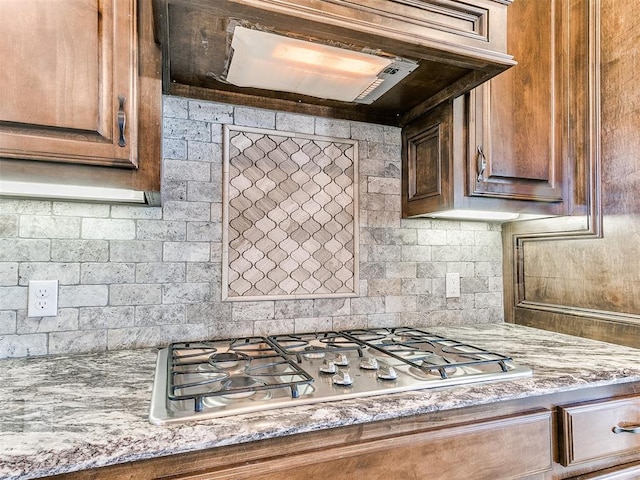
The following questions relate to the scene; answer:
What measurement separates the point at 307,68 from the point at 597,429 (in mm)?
1343

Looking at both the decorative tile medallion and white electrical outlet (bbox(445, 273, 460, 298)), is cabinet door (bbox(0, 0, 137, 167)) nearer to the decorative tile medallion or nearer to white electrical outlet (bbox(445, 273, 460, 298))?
the decorative tile medallion

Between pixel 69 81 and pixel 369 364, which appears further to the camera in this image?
pixel 369 364

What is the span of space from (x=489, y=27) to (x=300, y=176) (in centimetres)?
82

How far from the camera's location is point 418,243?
1.82 m

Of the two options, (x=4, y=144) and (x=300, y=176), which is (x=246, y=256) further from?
(x=4, y=144)

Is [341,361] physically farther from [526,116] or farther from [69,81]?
[526,116]

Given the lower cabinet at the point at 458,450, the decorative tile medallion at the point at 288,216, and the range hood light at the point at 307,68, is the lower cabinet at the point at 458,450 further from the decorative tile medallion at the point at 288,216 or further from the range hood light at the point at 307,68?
the range hood light at the point at 307,68

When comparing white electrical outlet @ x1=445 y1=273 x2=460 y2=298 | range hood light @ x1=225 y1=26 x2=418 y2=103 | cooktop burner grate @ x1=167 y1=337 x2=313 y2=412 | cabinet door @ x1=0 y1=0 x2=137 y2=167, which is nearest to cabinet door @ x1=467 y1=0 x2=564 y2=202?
range hood light @ x1=225 y1=26 x2=418 y2=103

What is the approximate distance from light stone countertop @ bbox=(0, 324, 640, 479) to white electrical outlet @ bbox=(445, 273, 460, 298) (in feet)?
1.69

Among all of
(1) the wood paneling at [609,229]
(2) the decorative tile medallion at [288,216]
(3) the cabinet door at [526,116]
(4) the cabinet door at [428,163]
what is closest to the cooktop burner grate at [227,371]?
(2) the decorative tile medallion at [288,216]

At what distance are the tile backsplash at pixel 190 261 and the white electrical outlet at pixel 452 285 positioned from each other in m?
0.03

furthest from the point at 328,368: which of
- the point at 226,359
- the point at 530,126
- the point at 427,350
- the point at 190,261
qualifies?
the point at 530,126

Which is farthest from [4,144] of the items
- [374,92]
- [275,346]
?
[374,92]

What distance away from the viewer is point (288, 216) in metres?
1.62
